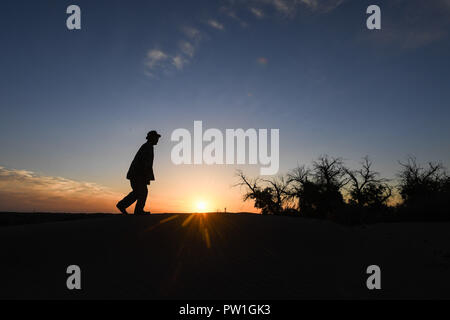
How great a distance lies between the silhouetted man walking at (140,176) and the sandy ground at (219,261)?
2188 mm

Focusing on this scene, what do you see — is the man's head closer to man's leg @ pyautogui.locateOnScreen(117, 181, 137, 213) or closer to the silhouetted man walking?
the silhouetted man walking

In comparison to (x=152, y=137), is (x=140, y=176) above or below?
below

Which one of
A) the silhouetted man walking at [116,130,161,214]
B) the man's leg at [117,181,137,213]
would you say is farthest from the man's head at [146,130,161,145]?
the man's leg at [117,181,137,213]


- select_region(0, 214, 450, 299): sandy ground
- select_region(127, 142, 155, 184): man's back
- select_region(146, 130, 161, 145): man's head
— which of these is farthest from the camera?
select_region(146, 130, 161, 145): man's head

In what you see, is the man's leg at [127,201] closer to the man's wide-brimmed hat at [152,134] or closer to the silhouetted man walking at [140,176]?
the silhouetted man walking at [140,176]

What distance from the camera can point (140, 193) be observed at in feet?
26.6

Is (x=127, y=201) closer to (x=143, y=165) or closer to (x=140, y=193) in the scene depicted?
(x=140, y=193)

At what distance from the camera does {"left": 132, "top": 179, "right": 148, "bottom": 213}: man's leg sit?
8032mm

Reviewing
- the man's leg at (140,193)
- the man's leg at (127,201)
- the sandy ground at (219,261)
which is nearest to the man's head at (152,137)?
the man's leg at (140,193)

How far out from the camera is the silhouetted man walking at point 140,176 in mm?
8055

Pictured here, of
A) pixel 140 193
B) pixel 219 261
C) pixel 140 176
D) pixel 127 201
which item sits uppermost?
pixel 140 176

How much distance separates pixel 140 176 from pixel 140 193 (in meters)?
0.48

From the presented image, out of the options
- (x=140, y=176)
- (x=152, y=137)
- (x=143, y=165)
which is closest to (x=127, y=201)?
(x=140, y=176)
